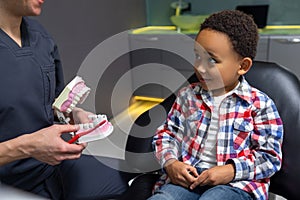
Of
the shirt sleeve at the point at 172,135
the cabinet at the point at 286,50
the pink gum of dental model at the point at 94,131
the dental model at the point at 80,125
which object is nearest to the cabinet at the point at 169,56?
the cabinet at the point at 286,50

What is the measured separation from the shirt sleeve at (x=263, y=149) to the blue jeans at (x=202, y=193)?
0.04m

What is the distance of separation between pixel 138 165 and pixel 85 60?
4.30 ft

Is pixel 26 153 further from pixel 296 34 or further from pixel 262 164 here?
pixel 296 34

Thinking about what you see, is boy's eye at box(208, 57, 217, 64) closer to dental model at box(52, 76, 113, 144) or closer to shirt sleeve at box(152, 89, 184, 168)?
shirt sleeve at box(152, 89, 184, 168)

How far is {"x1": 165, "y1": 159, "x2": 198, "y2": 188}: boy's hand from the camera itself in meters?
0.97

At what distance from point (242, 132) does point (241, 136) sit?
0.5 inches

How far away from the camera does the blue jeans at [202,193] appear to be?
0.93 metres

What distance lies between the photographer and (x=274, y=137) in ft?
3.17

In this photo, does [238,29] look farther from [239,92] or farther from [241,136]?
[241,136]

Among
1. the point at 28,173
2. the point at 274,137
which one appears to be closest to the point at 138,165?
the point at 28,173

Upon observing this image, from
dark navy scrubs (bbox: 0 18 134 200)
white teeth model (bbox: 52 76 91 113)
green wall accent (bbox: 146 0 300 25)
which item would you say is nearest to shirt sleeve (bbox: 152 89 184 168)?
dark navy scrubs (bbox: 0 18 134 200)

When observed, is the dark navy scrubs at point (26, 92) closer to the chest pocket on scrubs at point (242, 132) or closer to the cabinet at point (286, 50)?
the chest pocket on scrubs at point (242, 132)

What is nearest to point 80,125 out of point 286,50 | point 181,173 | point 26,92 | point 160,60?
point 26,92

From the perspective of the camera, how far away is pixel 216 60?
0.97 m
